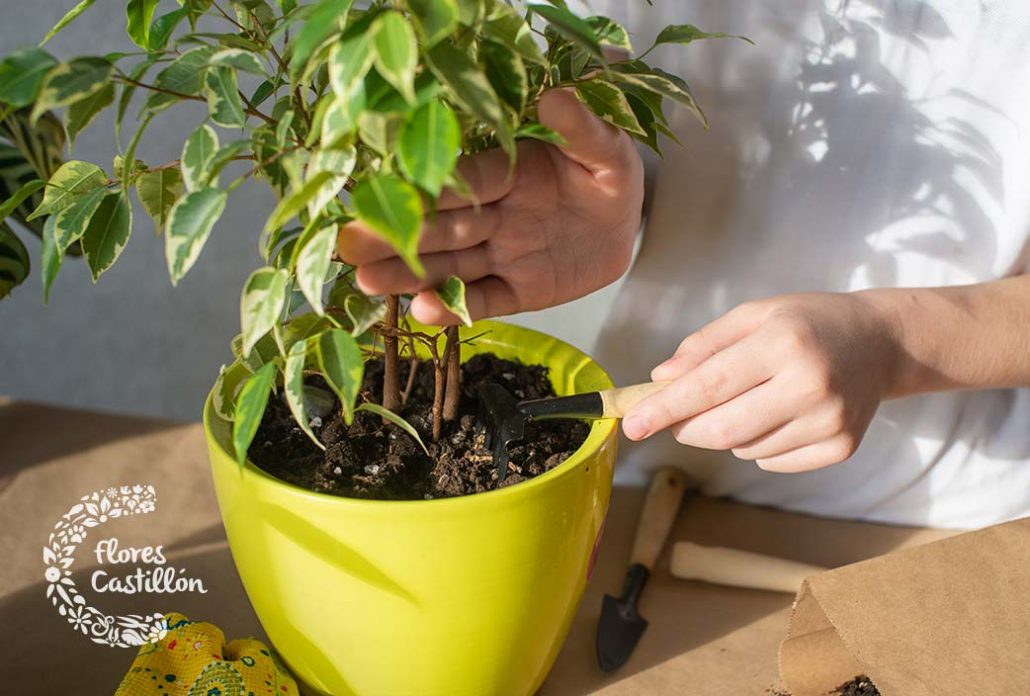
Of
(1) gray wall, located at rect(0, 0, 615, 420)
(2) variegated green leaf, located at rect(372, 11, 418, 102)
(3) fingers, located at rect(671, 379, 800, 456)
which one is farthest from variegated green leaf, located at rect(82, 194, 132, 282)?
(1) gray wall, located at rect(0, 0, 615, 420)

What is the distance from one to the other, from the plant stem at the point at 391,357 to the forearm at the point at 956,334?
0.97 ft

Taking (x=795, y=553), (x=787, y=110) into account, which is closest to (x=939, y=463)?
(x=795, y=553)

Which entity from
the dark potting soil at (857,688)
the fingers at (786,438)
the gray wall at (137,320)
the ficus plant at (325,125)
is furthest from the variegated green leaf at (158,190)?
the gray wall at (137,320)

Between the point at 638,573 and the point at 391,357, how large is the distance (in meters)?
0.26

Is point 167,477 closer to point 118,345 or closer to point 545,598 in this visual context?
point 545,598

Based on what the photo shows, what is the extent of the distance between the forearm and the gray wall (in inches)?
38.1

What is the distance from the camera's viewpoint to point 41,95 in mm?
380

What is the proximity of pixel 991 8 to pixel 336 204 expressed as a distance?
0.49 meters

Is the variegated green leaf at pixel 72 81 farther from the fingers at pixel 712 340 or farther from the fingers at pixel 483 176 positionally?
the fingers at pixel 712 340

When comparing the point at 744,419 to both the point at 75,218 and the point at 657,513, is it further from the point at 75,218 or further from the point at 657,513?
the point at 75,218

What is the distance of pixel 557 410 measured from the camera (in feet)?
1.81

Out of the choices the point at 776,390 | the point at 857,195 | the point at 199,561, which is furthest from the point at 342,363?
the point at 857,195

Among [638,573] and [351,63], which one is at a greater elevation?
[351,63]

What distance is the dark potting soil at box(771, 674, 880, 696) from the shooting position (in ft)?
1.91
